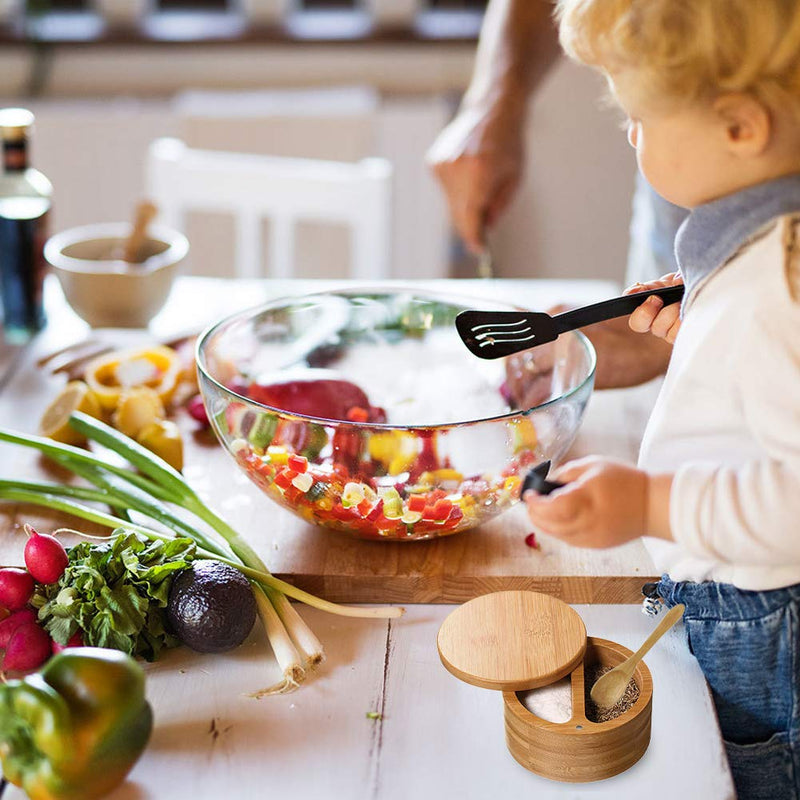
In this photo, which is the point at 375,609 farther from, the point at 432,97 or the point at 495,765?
the point at 432,97

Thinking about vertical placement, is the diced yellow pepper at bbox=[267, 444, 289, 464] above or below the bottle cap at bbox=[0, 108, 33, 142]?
below

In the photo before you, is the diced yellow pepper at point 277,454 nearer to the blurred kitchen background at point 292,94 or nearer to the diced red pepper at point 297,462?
the diced red pepper at point 297,462

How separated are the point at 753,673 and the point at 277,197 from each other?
59.8 inches

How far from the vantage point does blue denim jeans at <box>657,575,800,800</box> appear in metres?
0.85

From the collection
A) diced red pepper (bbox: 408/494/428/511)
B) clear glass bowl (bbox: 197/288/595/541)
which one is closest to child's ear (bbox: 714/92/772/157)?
clear glass bowl (bbox: 197/288/595/541)

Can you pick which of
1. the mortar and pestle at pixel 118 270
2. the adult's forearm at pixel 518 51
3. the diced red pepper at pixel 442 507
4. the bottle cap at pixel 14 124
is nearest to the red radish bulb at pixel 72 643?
the diced red pepper at pixel 442 507

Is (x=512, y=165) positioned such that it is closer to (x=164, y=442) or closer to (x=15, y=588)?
(x=164, y=442)

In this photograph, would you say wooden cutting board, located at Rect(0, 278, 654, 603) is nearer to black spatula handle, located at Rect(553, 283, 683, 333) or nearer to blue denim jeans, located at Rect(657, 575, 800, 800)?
blue denim jeans, located at Rect(657, 575, 800, 800)

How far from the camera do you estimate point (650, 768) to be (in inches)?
32.5

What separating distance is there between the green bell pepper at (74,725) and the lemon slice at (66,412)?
0.55 meters

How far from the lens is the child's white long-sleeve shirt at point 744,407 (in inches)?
27.8

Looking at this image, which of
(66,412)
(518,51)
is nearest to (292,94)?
(518,51)

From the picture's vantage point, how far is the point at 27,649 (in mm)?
911

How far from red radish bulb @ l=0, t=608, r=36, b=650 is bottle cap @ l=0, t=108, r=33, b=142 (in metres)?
0.88
